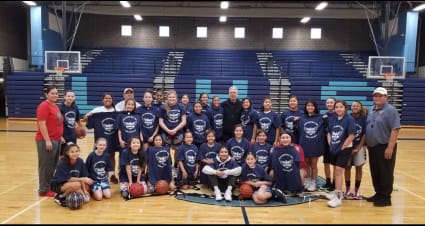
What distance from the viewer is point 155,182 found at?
5.35 metres

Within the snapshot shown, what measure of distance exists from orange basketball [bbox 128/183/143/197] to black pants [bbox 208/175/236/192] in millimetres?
992

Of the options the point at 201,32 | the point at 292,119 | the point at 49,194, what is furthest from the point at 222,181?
the point at 201,32

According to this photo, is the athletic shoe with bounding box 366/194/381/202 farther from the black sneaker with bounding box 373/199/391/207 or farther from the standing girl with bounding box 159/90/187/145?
the standing girl with bounding box 159/90/187/145

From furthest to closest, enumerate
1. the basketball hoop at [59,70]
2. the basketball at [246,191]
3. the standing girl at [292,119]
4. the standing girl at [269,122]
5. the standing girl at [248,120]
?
the basketball hoop at [59,70] → the standing girl at [248,120] → the standing girl at [269,122] → the standing girl at [292,119] → the basketball at [246,191]

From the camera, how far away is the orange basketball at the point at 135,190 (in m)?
5.07

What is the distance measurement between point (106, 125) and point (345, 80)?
13263mm

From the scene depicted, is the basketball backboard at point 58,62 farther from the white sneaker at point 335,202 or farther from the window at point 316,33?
the window at point 316,33

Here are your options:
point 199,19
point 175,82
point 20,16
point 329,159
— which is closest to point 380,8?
point 199,19

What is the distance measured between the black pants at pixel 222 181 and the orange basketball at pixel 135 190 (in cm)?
99

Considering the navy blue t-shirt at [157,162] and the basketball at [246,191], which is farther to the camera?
the navy blue t-shirt at [157,162]

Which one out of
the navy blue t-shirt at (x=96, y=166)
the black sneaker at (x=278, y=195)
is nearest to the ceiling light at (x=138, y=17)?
the navy blue t-shirt at (x=96, y=166)

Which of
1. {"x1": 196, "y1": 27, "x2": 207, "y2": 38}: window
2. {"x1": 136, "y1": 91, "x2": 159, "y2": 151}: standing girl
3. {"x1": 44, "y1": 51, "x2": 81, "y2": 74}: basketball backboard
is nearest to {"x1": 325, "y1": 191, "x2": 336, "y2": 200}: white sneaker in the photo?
{"x1": 136, "y1": 91, "x2": 159, "y2": 151}: standing girl

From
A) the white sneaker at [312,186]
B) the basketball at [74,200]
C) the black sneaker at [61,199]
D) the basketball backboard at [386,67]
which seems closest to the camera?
the basketball at [74,200]

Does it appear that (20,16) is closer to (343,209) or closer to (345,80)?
(345,80)
